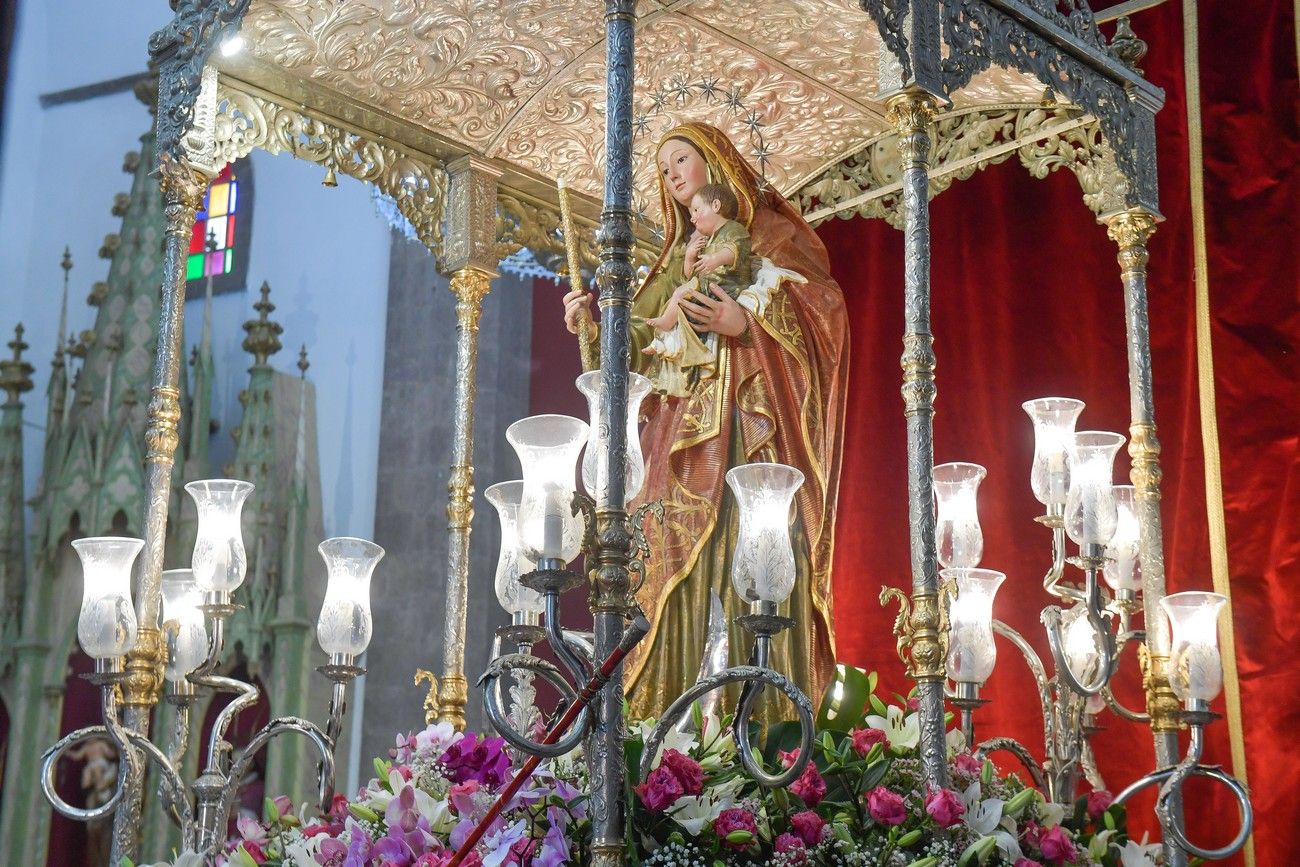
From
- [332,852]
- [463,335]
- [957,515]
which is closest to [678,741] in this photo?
[332,852]

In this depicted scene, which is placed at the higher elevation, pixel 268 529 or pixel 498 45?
pixel 498 45

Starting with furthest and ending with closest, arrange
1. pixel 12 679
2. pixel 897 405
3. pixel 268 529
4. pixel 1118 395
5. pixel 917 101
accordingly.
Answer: pixel 268 529
pixel 12 679
pixel 897 405
pixel 1118 395
pixel 917 101

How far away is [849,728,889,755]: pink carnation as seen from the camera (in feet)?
13.5

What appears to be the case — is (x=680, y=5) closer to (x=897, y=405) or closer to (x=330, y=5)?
(x=330, y=5)

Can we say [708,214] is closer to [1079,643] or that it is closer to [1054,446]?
[1054,446]

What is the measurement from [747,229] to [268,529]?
393 cm

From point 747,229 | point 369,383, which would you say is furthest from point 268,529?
point 747,229

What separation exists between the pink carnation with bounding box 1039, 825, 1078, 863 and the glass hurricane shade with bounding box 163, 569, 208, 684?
232cm

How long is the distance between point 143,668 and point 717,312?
1927 millimetres

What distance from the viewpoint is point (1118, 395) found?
5.97 m

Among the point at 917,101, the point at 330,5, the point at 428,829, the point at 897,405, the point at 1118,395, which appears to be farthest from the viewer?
the point at 897,405

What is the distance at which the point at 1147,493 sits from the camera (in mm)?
4895

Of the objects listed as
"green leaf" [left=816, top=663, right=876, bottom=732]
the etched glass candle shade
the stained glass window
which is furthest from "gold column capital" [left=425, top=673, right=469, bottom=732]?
the stained glass window

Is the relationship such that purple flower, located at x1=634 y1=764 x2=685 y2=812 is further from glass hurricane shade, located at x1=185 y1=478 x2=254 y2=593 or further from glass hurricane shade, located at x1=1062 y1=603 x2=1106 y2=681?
glass hurricane shade, located at x1=1062 y1=603 x2=1106 y2=681
